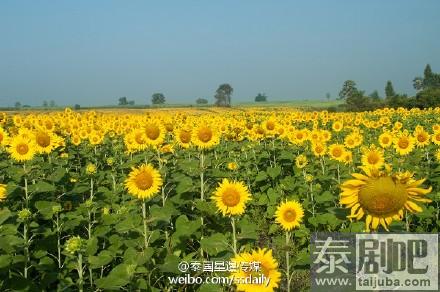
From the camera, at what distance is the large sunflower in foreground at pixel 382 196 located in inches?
106

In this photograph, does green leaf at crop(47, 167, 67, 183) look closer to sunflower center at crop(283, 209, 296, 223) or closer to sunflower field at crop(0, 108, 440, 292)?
sunflower field at crop(0, 108, 440, 292)

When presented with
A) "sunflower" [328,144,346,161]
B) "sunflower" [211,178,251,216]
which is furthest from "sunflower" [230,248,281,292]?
"sunflower" [328,144,346,161]

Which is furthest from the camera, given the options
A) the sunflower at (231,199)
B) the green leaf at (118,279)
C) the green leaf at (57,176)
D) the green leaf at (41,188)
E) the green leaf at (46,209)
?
the green leaf at (57,176)

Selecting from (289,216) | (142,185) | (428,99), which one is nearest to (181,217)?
(142,185)

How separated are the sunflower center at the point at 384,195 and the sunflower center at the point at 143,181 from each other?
264cm

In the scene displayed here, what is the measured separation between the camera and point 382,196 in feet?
8.85

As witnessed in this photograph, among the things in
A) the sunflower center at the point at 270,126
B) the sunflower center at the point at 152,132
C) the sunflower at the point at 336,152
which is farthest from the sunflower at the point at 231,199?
the sunflower center at the point at 270,126

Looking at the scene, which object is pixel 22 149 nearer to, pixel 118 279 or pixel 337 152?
pixel 118 279

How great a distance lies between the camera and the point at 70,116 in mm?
15977

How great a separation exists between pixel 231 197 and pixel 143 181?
3.30 ft

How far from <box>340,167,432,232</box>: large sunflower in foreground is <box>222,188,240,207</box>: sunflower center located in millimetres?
1761

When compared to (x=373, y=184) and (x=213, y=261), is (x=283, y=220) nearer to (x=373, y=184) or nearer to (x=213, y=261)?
(x=213, y=261)

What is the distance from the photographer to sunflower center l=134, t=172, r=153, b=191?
4762 mm

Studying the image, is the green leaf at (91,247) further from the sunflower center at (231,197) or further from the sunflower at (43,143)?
the sunflower at (43,143)
